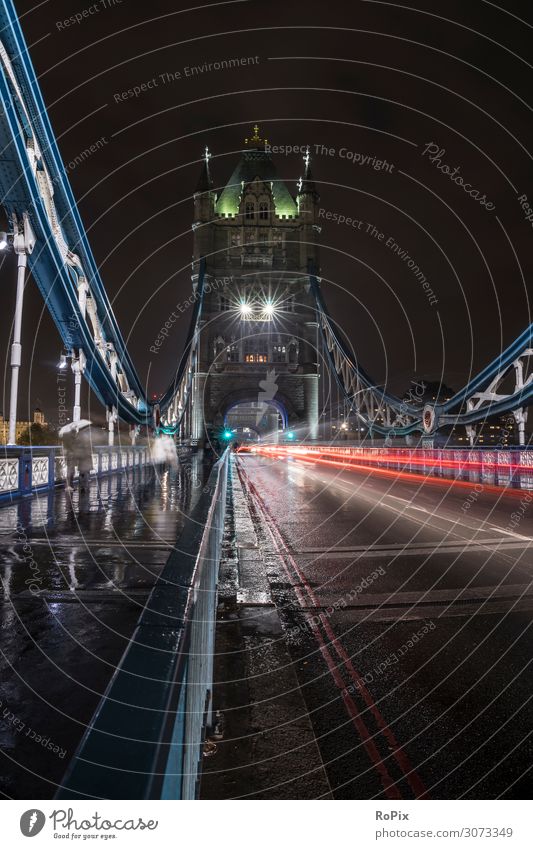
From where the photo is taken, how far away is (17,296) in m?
16.8

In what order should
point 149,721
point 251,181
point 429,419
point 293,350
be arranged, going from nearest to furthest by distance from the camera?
point 149,721
point 429,419
point 293,350
point 251,181

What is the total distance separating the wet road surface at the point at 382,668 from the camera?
280 centimetres

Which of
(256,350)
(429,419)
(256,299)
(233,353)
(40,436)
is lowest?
(40,436)

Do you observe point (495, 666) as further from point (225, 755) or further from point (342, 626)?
point (225, 755)

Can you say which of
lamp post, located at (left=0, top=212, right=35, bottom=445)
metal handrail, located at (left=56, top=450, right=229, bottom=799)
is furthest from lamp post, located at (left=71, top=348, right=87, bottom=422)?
metal handrail, located at (left=56, top=450, right=229, bottom=799)

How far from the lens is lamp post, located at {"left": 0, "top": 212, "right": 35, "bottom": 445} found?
16.1 metres

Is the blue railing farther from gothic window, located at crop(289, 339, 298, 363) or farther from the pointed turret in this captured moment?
the pointed turret

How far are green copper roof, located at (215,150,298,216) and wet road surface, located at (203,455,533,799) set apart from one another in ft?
296

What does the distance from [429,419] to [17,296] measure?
89.0 ft

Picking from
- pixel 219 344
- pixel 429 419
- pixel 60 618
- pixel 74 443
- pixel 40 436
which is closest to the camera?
pixel 60 618

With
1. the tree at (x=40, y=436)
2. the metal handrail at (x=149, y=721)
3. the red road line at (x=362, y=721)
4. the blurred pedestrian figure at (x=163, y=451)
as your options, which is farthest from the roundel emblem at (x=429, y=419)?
the tree at (x=40, y=436)

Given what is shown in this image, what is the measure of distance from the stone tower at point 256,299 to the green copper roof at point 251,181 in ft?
0.54

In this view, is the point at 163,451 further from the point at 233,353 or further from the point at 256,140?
the point at 256,140
